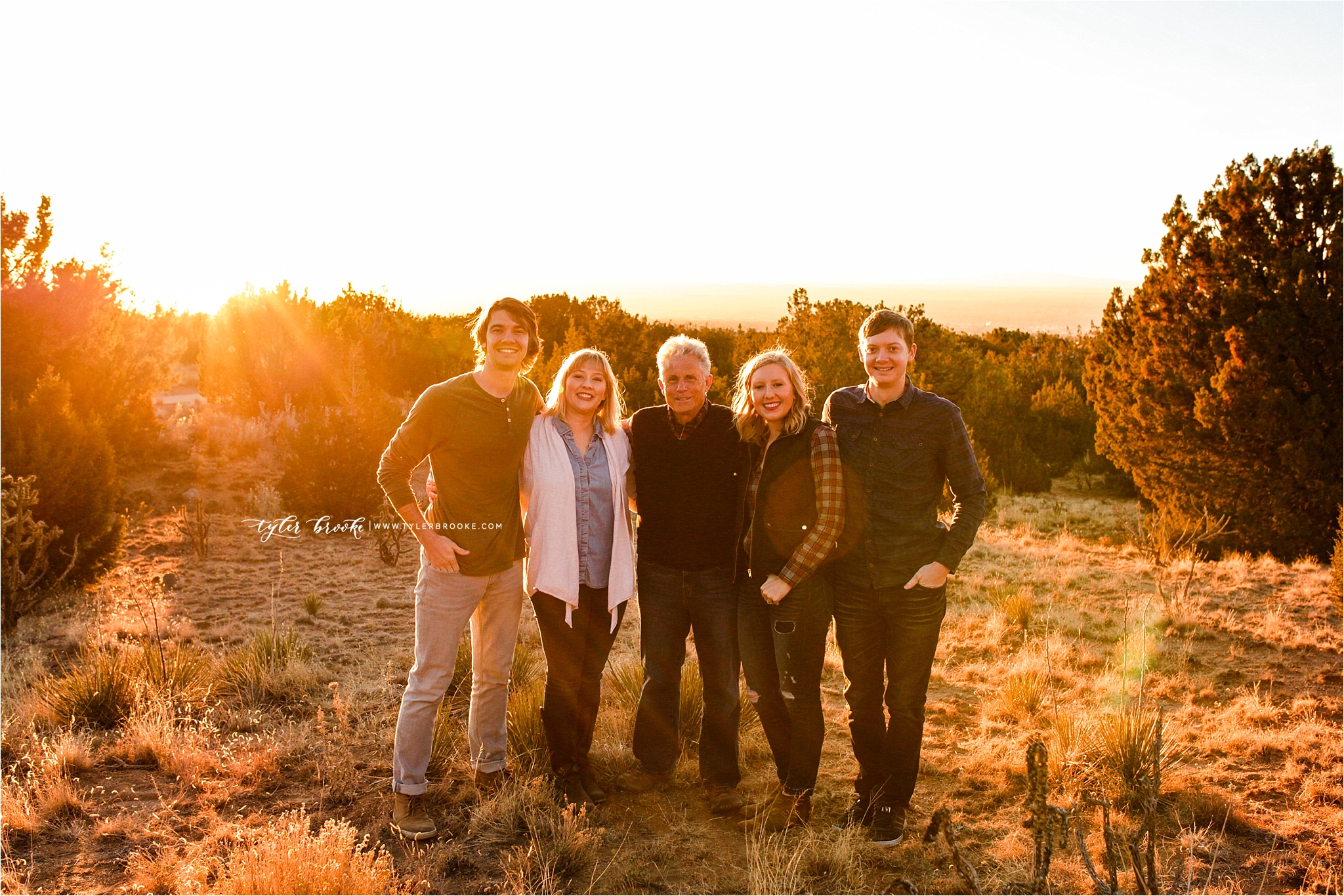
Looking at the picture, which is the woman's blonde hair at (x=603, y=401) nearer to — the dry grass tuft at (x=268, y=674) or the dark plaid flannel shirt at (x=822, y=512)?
the dark plaid flannel shirt at (x=822, y=512)

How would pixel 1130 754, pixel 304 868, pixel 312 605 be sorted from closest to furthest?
pixel 304 868 < pixel 1130 754 < pixel 312 605

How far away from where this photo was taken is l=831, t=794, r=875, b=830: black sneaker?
3318mm

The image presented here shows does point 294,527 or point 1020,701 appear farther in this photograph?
point 294,527

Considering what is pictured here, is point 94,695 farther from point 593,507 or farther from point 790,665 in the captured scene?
point 790,665

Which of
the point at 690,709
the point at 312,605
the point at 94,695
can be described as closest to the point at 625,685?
the point at 690,709

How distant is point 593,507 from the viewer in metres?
3.38

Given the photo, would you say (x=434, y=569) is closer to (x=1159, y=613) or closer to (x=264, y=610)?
(x=264, y=610)

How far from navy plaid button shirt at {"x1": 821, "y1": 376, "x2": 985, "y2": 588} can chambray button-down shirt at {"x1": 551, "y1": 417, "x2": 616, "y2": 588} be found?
1.07m

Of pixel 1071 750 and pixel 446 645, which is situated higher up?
pixel 446 645

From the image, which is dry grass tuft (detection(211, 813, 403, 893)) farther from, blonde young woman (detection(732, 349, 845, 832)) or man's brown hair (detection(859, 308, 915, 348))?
man's brown hair (detection(859, 308, 915, 348))

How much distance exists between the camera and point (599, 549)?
340 centimetres

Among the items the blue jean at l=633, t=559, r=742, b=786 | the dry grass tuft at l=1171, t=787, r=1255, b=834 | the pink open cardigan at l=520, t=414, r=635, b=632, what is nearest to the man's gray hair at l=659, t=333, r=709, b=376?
the pink open cardigan at l=520, t=414, r=635, b=632

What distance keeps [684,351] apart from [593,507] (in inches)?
32.9

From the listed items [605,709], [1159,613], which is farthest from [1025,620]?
[605,709]
